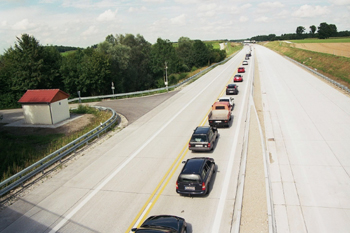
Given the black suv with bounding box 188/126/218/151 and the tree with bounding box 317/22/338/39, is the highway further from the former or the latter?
the tree with bounding box 317/22/338/39

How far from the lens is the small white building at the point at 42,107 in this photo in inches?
1025

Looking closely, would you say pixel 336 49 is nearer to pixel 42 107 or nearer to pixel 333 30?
pixel 42 107

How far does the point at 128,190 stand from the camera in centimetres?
1225

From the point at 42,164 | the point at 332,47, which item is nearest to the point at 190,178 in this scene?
the point at 42,164

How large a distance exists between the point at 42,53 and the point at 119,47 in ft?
71.1

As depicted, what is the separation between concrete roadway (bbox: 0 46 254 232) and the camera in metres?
10.0

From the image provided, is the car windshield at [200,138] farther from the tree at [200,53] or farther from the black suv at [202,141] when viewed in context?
the tree at [200,53]

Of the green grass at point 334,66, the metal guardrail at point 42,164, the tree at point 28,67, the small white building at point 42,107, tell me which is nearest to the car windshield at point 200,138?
the metal guardrail at point 42,164

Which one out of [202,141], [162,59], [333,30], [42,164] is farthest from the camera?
[333,30]

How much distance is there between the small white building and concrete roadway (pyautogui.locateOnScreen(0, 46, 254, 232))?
9669 millimetres

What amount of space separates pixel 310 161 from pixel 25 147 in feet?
61.3

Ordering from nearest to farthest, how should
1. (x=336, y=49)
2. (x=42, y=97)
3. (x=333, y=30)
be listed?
1. (x=42, y=97)
2. (x=336, y=49)
3. (x=333, y=30)

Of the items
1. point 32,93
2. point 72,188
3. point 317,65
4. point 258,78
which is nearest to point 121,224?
point 72,188

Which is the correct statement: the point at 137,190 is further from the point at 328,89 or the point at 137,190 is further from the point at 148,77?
the point at 148,77
